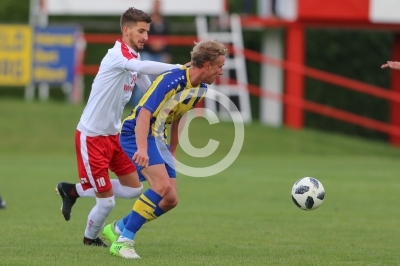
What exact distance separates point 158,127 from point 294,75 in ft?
43.4

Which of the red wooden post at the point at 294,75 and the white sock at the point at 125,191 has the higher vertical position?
the red wooden post at the point at 294,75

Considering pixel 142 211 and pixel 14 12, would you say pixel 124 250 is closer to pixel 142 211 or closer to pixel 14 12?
pixel 142 211

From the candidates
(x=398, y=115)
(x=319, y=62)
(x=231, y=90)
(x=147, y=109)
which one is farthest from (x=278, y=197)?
(x=319, y=62)

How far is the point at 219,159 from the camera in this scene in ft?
56.0

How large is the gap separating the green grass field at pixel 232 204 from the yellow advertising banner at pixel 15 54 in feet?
2.05

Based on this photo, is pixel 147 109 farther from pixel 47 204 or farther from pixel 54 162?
pixel 54 162

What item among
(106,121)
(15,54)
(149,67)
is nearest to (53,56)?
(15,54)

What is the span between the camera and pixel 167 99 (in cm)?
721

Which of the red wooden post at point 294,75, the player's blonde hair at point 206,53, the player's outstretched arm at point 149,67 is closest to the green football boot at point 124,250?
the player's outstretched arm at point 149,67

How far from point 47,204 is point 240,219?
8.64 feet

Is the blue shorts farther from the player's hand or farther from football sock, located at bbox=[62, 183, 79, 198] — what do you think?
football sock, located at bbox=[62, 183, 79, 198]

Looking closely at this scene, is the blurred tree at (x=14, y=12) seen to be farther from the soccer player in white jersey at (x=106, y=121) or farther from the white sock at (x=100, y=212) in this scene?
the white sock at (x=100, y=212)

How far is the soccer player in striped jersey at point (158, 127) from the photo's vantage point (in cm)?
712

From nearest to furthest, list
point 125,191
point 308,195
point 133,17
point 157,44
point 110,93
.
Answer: point 133,17
point 110,93
point 308,195
point 125,191
point 157,44
